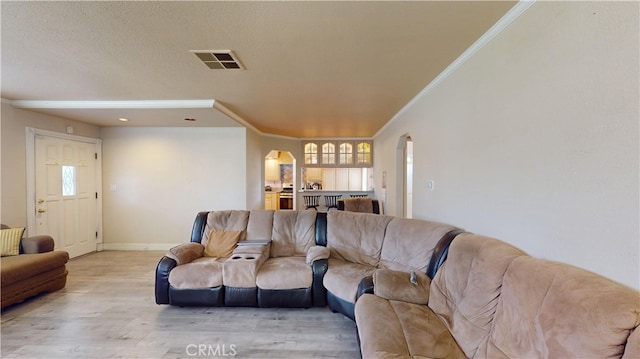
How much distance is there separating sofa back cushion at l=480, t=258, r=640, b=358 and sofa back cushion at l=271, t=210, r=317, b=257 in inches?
84.5

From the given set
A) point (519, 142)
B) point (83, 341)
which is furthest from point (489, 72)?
point (83, 341)

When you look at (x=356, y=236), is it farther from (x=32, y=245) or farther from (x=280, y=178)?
(x=280, y=178)

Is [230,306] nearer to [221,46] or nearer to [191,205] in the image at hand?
[221,46]

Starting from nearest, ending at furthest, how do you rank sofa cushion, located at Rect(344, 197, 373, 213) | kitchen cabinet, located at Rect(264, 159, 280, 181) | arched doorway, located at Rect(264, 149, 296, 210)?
sofa cushion, located at Rect(344, 197, 373, 213)
arched doorway, located at Rect(264, 149, 296, 210)
kitchen cabinet, located at Rect(264, 159, 280, 181)

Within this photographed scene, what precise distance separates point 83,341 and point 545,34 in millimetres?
3962

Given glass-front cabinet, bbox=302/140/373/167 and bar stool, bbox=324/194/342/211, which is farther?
glass-front cabinet, bbox=302/140/373/167

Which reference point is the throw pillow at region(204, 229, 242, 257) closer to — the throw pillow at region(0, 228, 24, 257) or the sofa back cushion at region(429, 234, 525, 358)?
the throw pillow at region(0, 228, 24, 257)

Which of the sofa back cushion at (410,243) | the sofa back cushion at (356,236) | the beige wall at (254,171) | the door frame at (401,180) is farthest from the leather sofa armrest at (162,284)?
the door frame at (401,180)

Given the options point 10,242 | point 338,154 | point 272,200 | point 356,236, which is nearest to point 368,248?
point 356,236

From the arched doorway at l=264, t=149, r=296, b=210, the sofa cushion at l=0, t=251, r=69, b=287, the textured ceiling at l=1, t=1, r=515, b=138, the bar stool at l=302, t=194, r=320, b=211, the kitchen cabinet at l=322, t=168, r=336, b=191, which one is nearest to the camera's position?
the textured ceiling at l=1, t=1, r=515, b=138

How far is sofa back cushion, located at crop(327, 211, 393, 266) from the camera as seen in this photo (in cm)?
294

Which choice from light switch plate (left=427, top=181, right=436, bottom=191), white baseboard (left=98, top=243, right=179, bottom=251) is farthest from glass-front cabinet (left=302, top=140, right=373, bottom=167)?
light switch plate (left=427, top=181, right=436, bottom=191)

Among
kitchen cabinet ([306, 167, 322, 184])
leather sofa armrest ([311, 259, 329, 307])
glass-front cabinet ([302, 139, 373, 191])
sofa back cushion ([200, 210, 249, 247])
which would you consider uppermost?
glass-front cabinet ([302, 139, 373, 191])

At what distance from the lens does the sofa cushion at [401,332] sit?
1.42 m
